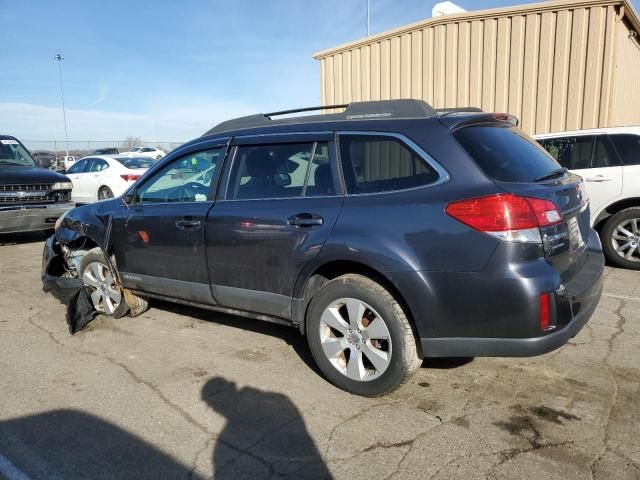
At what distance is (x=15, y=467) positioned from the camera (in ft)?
8.46

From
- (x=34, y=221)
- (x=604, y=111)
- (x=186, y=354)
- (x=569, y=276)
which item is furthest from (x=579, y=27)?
(x=34, y=221)

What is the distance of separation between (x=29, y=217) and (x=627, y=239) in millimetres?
8955

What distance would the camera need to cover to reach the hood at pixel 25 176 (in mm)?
8555

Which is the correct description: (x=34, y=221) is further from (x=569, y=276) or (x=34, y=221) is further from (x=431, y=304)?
(x=569, y=276)

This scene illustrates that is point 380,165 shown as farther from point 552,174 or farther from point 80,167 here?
point 80,167

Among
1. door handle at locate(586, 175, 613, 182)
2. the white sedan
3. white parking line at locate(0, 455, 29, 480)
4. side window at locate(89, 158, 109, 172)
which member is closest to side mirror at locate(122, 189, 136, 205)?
white parking line at locate(0, 455, 29, 480)

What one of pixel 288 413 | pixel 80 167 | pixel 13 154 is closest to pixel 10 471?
pixel 288 413

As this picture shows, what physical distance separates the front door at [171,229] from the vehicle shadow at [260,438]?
0.94 metres

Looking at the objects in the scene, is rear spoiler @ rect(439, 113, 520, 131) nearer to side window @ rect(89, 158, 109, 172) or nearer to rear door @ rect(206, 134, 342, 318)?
rear door @ rect(206, 134, 342, 318)

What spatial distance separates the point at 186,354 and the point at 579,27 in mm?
8657

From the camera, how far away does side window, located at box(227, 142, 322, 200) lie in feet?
11.4

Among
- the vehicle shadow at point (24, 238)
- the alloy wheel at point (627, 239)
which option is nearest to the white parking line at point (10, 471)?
the alloy wheel at point (627, 239)

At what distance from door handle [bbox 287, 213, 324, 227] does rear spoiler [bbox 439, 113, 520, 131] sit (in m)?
0.95

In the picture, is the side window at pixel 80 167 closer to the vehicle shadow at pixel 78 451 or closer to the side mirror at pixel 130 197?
the side mirror at pixel 130 197
